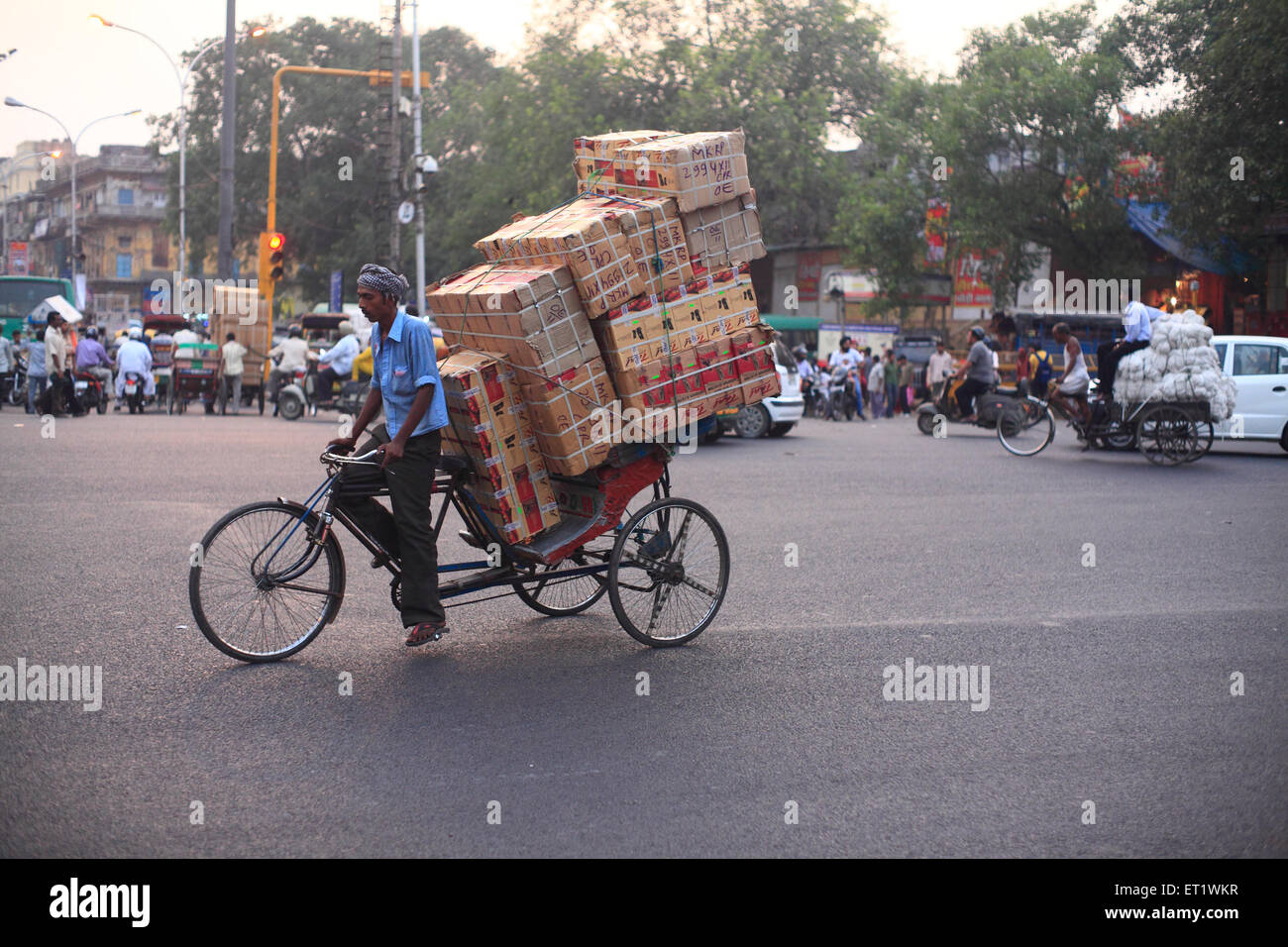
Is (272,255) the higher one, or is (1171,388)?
(272,255)

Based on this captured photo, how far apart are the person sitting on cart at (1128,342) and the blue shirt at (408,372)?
12613 millimetres

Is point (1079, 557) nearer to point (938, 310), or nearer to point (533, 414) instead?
point (533, 414)

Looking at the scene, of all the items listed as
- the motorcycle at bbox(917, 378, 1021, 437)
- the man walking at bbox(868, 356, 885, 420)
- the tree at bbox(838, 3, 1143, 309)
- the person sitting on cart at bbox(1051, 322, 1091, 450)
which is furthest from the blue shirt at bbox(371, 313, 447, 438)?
the tree at bbox(838, 3, 1143, 309)

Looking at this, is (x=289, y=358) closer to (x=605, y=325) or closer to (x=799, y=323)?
(x=799, y=323)

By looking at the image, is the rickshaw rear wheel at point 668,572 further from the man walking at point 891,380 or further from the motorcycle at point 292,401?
the man walking at point 891,380

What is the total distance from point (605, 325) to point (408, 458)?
1139mm

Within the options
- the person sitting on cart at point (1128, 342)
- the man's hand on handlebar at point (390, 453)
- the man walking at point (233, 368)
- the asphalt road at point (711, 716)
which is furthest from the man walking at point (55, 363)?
the man's hand on handlebar at point (390, 453)

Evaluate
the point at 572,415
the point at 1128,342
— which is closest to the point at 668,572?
the point at 572,415

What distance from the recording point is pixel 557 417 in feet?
20.2

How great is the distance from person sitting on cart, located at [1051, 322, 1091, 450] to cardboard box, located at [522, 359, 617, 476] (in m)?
12.6

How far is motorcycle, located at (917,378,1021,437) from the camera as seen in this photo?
1836 centimetres

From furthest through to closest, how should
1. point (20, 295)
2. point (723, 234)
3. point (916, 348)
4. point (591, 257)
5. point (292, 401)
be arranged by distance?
1. point (916, 348)
2. point (20, 295)
3. point (292, 401)
4. point (723, 234)
5. point (591, 257)

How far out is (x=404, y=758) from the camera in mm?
4660
